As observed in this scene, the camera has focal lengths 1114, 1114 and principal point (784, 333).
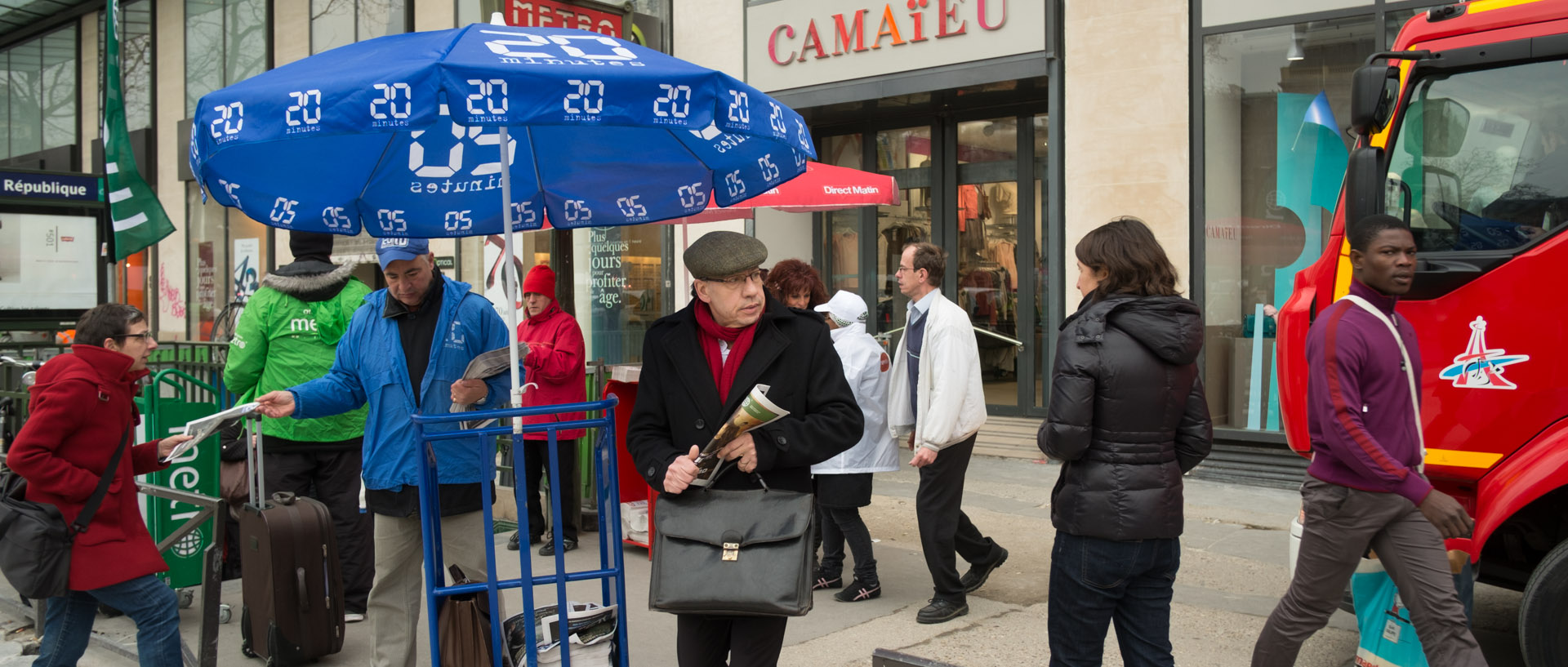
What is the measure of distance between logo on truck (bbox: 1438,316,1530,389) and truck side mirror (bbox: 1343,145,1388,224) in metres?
0.59

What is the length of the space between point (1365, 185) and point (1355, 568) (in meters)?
1.59

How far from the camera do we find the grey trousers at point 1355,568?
143 inches

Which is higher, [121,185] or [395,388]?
[121,185]

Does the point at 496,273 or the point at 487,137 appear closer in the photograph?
the point at 487,137

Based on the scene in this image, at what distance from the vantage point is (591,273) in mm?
14180

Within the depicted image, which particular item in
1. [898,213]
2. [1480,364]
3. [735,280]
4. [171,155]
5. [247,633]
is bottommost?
[247,633]

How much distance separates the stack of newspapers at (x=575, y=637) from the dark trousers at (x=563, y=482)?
12.0 ft

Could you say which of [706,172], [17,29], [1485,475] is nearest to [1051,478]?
[1485,475]

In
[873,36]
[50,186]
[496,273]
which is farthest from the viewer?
[496,273]

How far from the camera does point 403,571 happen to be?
4.34 m

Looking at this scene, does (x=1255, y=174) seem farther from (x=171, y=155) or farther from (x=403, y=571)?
(x=171, y=155)

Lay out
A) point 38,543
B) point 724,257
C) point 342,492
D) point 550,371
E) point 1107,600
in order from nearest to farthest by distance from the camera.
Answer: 1. point 724,257
2. point 1107,600
3. point 38,543
4. point 342,492
5. point 550,371

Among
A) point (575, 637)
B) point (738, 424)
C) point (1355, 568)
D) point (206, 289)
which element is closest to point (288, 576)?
point (575, 637)

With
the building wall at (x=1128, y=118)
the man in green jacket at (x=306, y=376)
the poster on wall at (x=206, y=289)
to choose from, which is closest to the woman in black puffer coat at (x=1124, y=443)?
the man in green jacket at (x=306, y=376)
